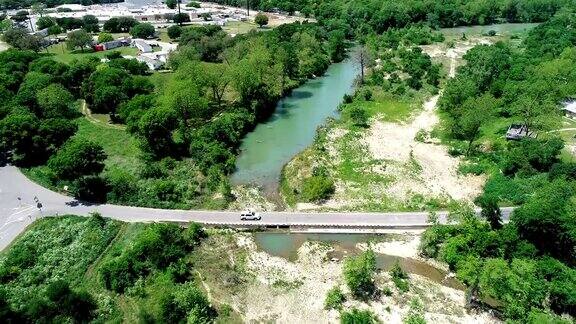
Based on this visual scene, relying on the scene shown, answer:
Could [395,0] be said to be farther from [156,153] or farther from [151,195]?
[151,195]

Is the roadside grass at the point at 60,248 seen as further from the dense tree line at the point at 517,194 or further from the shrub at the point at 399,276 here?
the dense tree line at the point at 517,194

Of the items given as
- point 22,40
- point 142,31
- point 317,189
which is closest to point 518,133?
point 317,189

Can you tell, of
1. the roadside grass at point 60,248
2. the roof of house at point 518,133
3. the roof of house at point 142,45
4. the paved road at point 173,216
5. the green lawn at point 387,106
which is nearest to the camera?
the roadside grass at point 60,248

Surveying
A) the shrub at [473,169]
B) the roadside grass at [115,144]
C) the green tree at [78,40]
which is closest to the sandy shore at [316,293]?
the shrub at [473,169]

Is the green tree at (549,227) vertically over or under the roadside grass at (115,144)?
over

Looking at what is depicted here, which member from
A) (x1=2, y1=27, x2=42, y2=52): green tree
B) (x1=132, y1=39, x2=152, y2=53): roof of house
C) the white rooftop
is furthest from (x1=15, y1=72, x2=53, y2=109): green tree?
the white rooftop

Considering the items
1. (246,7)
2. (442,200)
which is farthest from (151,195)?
(246,7)
